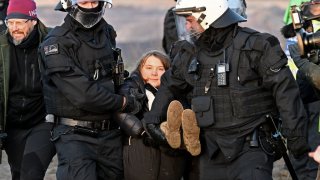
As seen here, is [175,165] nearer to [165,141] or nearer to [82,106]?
[165,141]

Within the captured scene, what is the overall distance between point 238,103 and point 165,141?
A: 681 mm

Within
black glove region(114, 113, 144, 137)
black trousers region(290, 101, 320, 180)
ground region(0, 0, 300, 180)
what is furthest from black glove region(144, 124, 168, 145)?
ground region(0, 0, 300, 180)

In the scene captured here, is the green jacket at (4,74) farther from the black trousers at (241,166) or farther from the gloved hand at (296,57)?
the gloved hand at (296,57)

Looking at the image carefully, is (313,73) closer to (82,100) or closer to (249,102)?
(249,102)

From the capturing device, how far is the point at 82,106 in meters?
6.49

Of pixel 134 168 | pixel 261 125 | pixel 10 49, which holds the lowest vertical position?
pixel 134 168

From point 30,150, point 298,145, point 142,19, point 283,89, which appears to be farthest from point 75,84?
point 142,19

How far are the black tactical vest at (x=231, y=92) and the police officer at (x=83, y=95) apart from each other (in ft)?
2.42

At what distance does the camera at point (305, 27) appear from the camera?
223 inches

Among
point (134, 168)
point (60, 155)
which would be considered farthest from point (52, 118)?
point (134, 168)

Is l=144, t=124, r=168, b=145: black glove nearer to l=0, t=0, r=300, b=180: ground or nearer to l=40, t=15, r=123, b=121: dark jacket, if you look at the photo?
l=40, t=15, r=123, b=121: dark jacket

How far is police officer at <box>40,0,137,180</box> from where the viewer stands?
6492mm

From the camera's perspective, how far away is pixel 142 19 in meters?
25.2

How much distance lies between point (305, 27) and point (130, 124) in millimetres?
1588
